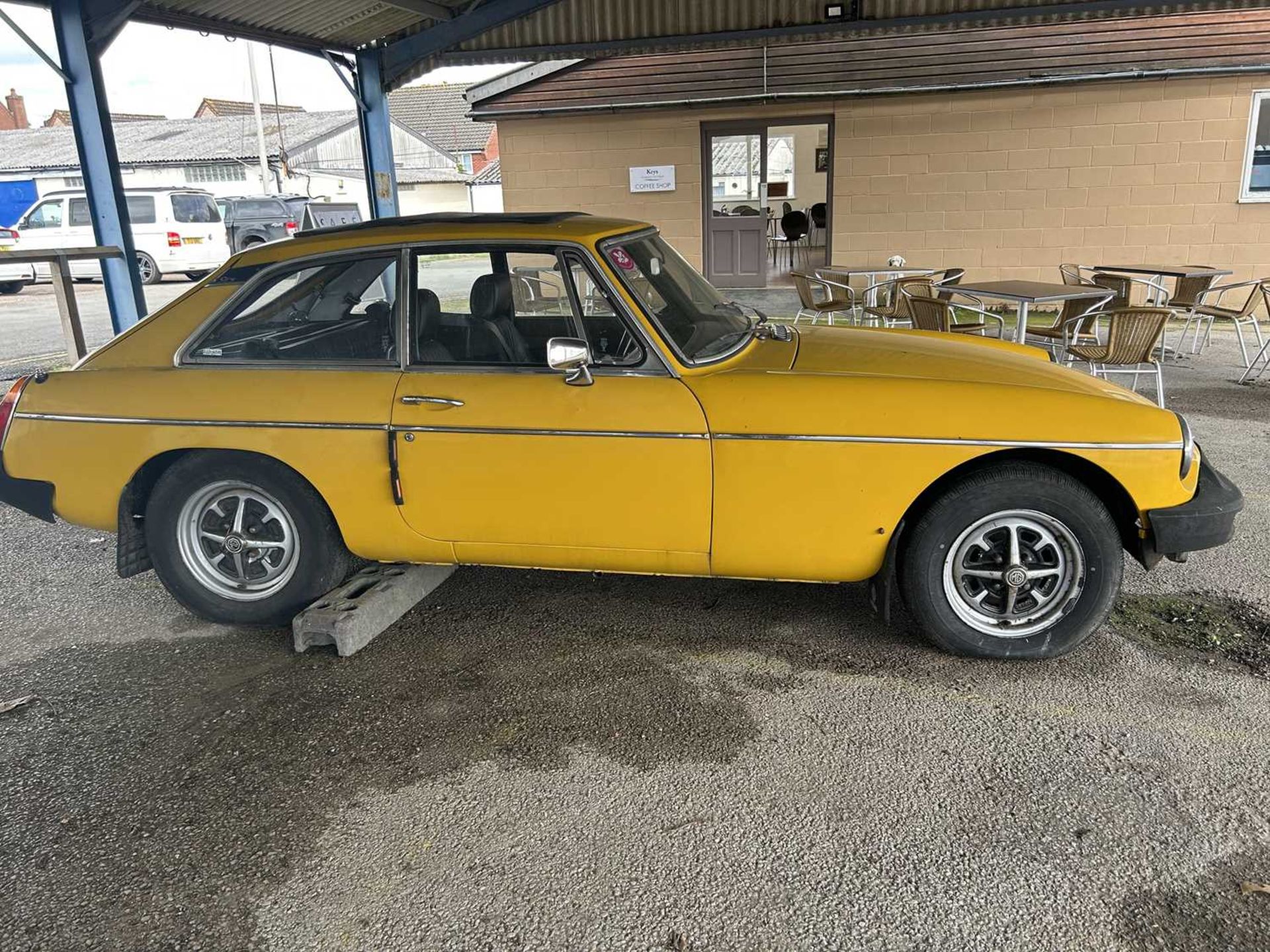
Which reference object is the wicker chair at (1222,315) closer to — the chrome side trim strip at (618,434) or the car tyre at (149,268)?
the chrome side trim strip at (618,434)

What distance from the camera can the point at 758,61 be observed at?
13055 mm

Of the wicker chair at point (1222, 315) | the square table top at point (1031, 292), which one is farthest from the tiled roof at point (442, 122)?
the square table top at point (1031, 292)

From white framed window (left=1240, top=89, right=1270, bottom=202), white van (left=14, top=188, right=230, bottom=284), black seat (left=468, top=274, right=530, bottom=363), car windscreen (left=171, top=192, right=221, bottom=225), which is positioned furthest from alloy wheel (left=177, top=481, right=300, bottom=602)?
car windscreen (left=171, top=192, right=221, bottom=225)

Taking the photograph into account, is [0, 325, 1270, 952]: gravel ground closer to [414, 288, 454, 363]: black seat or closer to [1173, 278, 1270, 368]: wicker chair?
[414, 288, 454, 363]: black seat

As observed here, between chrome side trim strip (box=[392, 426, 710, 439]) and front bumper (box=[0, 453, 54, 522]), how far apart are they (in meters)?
1.68

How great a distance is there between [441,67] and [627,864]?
9.82 metres

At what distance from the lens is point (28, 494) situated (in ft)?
13.1

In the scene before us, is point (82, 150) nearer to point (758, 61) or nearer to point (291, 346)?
point (291, 346)

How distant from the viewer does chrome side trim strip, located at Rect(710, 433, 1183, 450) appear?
3.28m

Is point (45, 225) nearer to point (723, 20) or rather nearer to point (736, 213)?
point (736, 213)

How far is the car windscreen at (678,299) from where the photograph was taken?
11.9ft

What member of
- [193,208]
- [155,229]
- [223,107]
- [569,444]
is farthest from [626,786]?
[223,107]

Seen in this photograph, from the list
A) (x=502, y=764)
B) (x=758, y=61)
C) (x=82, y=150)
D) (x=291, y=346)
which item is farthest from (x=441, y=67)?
(x=502, y=764)

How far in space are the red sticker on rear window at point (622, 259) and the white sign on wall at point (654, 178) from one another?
10.6 meters
